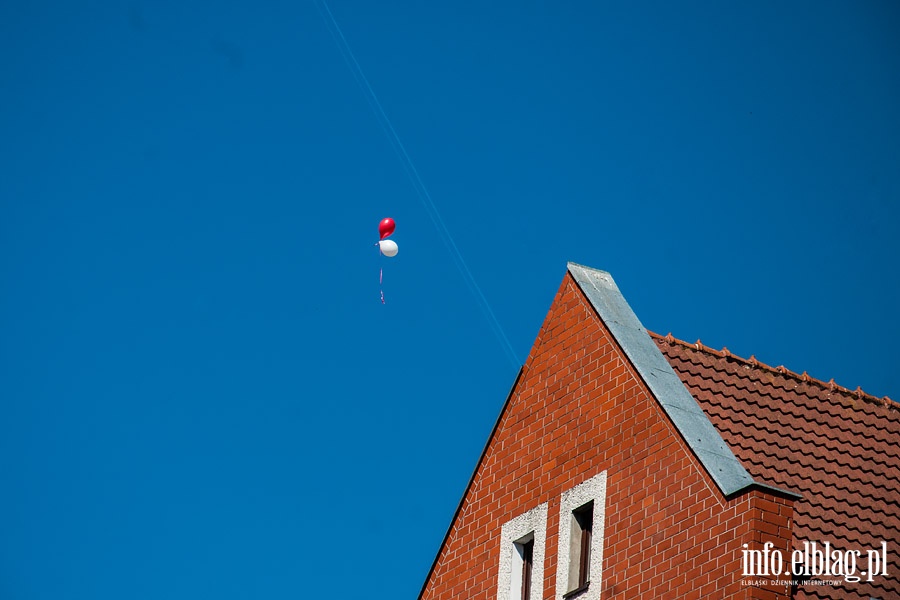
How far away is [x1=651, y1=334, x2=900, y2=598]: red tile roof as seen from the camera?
2498cm

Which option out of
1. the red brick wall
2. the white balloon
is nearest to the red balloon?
the white balloon

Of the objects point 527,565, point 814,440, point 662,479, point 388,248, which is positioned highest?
point 388,248

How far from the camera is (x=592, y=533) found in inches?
1011

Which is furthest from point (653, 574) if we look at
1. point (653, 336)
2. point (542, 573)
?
point (653, 336)

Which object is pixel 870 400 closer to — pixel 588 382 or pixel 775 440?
pixel 775 440

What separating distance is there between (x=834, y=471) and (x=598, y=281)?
4.88 m

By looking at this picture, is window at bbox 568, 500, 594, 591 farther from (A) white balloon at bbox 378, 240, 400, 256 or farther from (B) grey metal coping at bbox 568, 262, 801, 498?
(A) white balloon at bbox 378, 240, 400, 256

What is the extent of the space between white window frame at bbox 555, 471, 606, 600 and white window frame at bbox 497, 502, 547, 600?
0.43m

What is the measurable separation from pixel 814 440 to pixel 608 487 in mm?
3289

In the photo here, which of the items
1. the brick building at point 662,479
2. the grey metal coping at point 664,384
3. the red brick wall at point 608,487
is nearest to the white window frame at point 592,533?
the brick building at point 662,479

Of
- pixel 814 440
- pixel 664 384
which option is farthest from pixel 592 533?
pixel 814 440

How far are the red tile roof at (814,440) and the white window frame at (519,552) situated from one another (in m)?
3.02

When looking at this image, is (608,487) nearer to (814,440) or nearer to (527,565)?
(527,565)

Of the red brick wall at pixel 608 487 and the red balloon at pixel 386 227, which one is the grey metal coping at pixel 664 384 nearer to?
the red brick wall at pixel 608 487
